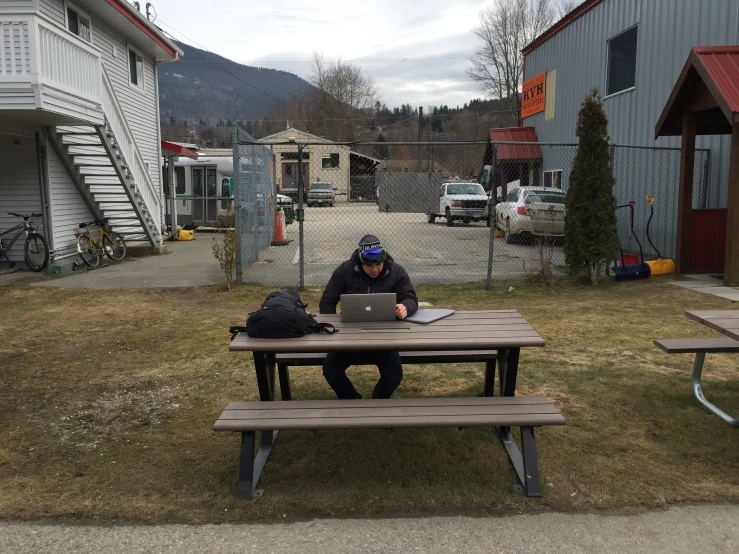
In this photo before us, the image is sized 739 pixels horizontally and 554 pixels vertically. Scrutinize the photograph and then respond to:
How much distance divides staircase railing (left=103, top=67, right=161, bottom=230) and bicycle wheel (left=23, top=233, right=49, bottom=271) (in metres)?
2.62

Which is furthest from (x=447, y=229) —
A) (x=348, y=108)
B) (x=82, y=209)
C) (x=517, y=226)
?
(x=348, y=108)

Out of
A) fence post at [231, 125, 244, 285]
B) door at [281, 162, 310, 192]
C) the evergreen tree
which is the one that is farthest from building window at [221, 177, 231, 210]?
door at [281, 162, 310, 192]

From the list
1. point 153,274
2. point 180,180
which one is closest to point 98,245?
point 153,274

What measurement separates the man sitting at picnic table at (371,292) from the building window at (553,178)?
15757 mm

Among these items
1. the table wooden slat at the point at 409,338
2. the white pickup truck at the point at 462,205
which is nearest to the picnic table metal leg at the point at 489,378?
the table wooden slat at the point at 409,338

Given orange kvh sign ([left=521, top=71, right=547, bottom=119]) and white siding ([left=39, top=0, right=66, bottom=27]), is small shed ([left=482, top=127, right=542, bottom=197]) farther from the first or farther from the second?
white siding ([left=39, top=0, right=66, bottom=27])

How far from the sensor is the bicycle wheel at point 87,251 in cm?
1257

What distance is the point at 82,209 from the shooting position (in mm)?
14273

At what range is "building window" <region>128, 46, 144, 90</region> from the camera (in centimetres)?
1723

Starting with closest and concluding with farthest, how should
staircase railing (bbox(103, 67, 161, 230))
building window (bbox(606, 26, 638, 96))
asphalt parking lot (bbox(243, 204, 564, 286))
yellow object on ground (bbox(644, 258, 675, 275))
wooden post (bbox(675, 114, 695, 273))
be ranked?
wooden post (bbox(675, 114, 695, 273))
yellow object on ground (bbox(644, 258, 675, 275))
asphalt parking lot (bbox(243, 204, 564, 286))
staircase railing (bbox(103, 67, 161, 230))
building window (bbox(606, 26, 638, 96))

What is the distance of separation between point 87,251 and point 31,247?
115cm

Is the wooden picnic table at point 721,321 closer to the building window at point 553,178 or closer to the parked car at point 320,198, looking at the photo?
the building window at point 553,178

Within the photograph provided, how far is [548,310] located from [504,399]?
497 cm

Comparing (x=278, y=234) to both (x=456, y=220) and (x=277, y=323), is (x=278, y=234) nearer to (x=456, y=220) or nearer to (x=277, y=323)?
(x=456, y=220)
